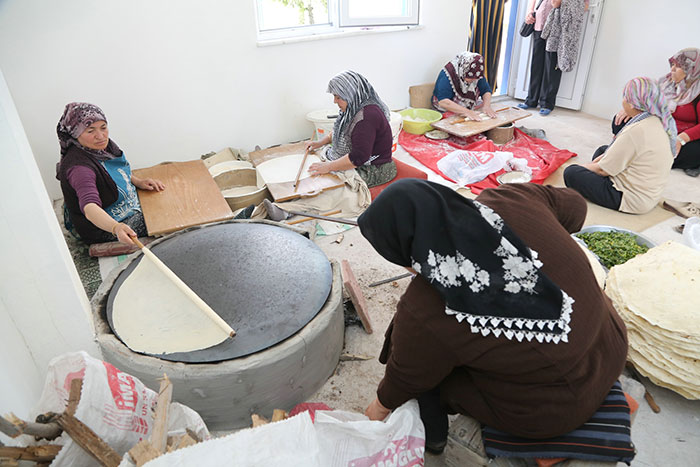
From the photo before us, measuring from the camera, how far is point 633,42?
4730 millimetres

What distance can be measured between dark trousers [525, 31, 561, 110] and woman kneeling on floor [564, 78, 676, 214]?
2.28 meters

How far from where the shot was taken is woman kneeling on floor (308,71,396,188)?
9.98ft

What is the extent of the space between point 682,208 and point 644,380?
1954 millimetres

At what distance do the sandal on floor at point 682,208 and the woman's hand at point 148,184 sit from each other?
12.5 feet

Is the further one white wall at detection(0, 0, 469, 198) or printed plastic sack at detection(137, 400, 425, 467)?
white wall at detection(0, 0, 469, 198)

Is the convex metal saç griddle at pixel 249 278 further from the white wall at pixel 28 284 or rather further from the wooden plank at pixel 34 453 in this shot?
the wooden plank at pixel 34 453

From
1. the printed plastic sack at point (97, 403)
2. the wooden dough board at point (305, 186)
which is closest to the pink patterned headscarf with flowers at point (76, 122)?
the wooden dough board at point (305, 186)

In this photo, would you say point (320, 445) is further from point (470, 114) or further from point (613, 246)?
point (470, 114)

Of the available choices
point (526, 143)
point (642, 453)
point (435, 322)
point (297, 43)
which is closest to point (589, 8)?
point (526, 143)

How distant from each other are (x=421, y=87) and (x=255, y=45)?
6.59ft

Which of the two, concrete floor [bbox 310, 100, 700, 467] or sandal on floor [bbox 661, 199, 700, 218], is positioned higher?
sandal on floor [bbox 661, 199, 700, 218]

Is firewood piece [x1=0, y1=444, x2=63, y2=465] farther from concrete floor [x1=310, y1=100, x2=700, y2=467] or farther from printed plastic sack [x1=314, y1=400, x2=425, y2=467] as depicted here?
concrete floor [x1=310, y1=100, x2=700, y2=467]

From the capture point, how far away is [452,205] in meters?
1.10

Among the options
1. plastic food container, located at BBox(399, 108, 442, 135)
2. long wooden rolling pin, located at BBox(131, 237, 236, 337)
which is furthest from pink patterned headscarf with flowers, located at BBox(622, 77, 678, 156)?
long wooden rolling pin, located at BBox(131, 237, 236, 337)
